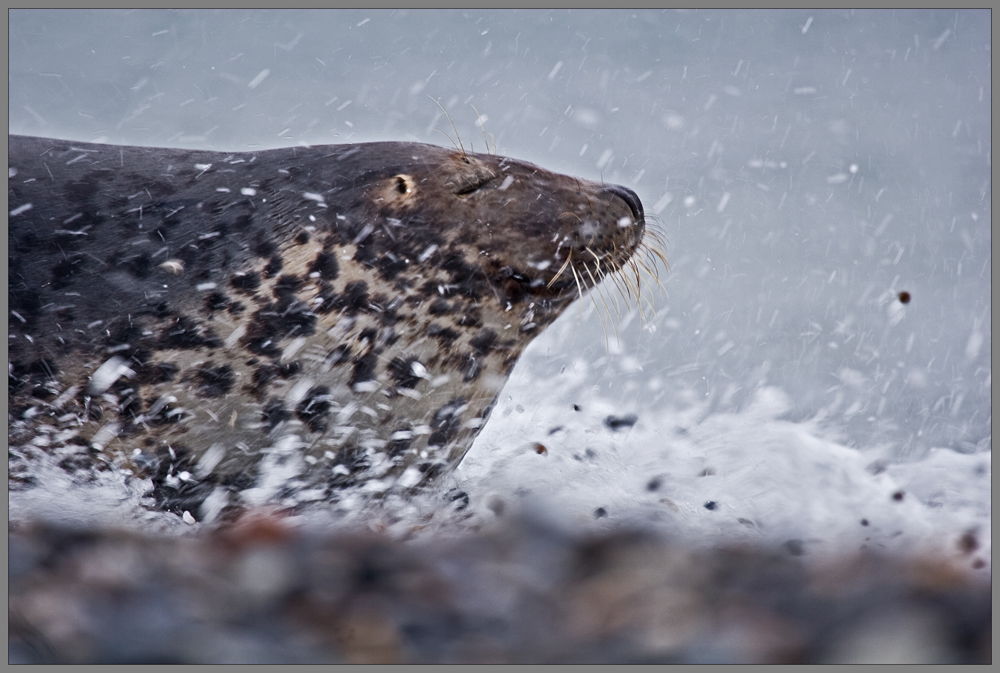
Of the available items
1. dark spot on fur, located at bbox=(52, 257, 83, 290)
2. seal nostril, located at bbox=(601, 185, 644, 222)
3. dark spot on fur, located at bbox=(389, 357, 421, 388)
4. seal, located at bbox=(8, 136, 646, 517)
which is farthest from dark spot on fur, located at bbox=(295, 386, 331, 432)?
seal nostril, located at bbox=(601, 185, 644, 222)

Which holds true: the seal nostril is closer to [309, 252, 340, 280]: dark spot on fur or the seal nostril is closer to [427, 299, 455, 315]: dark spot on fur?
[427, 299, 455, 315]: dark spot on fur

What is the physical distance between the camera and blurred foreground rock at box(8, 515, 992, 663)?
0.91 m

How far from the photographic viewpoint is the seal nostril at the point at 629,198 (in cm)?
238

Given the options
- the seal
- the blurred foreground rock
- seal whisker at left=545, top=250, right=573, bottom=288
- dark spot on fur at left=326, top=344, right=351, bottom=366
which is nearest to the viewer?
the blurred foreground rock

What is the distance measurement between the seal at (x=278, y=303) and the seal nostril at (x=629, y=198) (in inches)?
1.5

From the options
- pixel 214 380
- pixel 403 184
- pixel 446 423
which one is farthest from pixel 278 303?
pixel 446 423

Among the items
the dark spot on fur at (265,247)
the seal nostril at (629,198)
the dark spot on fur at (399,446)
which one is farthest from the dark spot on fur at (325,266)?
the seal nostril at (629,198)

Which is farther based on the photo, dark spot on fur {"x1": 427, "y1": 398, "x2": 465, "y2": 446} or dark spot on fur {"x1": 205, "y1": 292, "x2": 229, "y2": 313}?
dark spot on fur {"x1": 427, "y1": 398, "x2": 465, "y2": 446}

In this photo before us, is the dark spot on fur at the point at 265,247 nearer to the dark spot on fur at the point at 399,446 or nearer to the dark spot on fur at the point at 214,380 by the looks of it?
the dark spot on fur at the point at 214,380

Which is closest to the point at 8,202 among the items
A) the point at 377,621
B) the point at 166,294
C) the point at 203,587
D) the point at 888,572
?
the point at 166,294

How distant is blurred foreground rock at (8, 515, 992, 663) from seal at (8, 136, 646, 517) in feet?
2.48

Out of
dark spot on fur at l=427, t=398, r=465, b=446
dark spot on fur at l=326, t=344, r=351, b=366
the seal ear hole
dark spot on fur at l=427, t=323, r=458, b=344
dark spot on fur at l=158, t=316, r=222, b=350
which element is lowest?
dark spot on fur at l=158, t=316, r=222, b=350

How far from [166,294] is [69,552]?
3.49 ft

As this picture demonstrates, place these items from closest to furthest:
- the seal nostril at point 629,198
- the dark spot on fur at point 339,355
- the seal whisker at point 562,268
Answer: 1. the dark spot on fur at point 339,355
2. the seal whisker at point 562,268
3. the seal nostril at point 629,198
